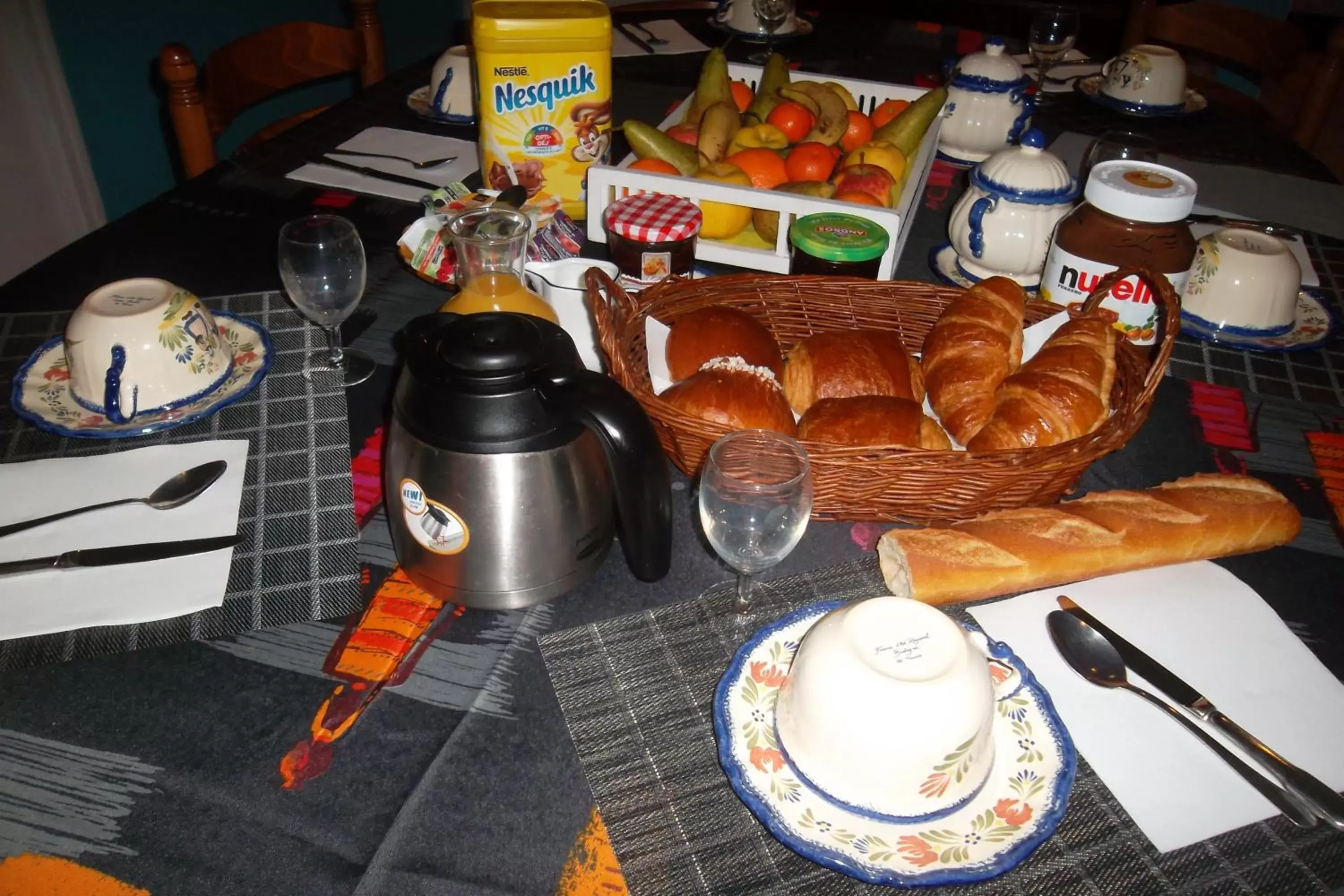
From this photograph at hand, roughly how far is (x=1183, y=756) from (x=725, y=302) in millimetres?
614

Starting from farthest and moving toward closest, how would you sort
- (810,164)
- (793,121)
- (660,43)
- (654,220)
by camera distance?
(660,43)
(793,121)
(810,164)
(654,220)

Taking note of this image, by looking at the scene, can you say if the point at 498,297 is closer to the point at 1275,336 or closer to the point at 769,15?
the point at 1275,336

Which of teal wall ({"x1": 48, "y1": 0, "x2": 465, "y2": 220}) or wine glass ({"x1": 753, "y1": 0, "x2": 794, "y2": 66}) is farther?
teal wall ({"x1": 48, "y1": 0, "x2": 465, "y2": 220})

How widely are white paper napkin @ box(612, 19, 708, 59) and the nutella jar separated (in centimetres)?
117

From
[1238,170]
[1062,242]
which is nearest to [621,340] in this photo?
[1062,242]

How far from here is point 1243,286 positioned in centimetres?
107

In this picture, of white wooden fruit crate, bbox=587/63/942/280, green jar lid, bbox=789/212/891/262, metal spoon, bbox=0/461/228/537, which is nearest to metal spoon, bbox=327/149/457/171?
Result: white wooden fruit crate, bbox=587/63/942/280

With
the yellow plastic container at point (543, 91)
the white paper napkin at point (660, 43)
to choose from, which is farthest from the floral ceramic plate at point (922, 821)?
the white paper napkin at point (660, 43)

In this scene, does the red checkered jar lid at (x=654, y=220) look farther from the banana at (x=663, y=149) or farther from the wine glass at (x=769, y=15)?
the wine glass at (x=769, y=15)

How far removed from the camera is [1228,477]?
31.6 inches

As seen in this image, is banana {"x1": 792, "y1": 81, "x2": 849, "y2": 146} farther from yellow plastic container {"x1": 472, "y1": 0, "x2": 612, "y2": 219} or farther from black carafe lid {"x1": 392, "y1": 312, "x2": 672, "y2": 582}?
black carafe lid {"x1": 392, "y1": 312, "x2": 672, "y2": 582}

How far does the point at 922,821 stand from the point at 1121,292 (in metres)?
0.67

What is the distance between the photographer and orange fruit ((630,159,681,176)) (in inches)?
47.3

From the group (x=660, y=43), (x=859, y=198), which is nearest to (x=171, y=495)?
(x=859, y=198)
